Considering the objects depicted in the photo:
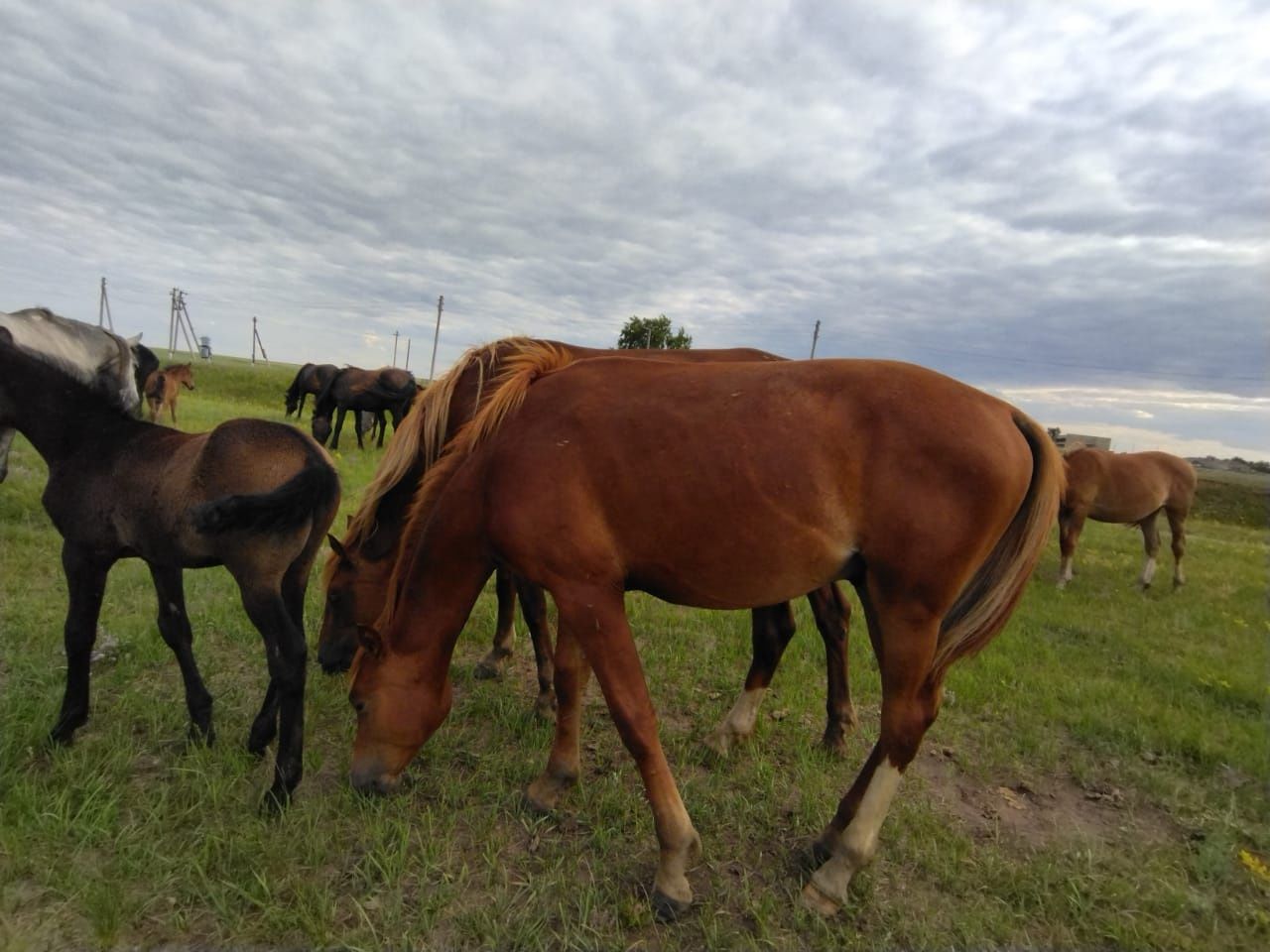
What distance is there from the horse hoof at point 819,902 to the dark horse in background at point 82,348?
12.1ft

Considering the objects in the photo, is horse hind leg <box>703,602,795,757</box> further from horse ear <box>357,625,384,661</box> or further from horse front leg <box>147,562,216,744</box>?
horse front leg <box>147,562,216,744</box>

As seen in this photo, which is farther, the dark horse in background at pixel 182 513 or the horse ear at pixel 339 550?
the horse ear at pixel 339 550

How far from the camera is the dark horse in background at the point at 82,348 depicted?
9.93 ft

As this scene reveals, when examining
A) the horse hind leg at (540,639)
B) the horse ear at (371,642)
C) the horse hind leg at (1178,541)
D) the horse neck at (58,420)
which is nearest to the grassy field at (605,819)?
the horse hind leg at (540,639)

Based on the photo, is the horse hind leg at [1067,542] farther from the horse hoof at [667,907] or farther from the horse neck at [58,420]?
the horse neck at [58,420]

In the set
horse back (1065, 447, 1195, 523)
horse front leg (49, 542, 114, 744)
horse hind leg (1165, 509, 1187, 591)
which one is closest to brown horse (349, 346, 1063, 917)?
horse front leg (49, 542, 114, 744)

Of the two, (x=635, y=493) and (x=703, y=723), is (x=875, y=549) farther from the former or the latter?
(x=703, y=723)

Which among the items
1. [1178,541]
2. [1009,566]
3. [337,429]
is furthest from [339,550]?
[337,429]

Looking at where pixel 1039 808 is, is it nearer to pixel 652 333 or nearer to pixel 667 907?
pixel 667 907

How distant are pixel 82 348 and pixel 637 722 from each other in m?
3.30

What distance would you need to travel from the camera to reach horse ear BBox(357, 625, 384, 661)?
2.58m

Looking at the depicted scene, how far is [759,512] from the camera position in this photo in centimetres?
232

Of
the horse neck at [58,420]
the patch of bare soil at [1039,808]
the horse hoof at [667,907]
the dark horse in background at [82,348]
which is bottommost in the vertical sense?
the horse hoof at [667,907]

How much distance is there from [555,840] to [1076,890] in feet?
6.75
